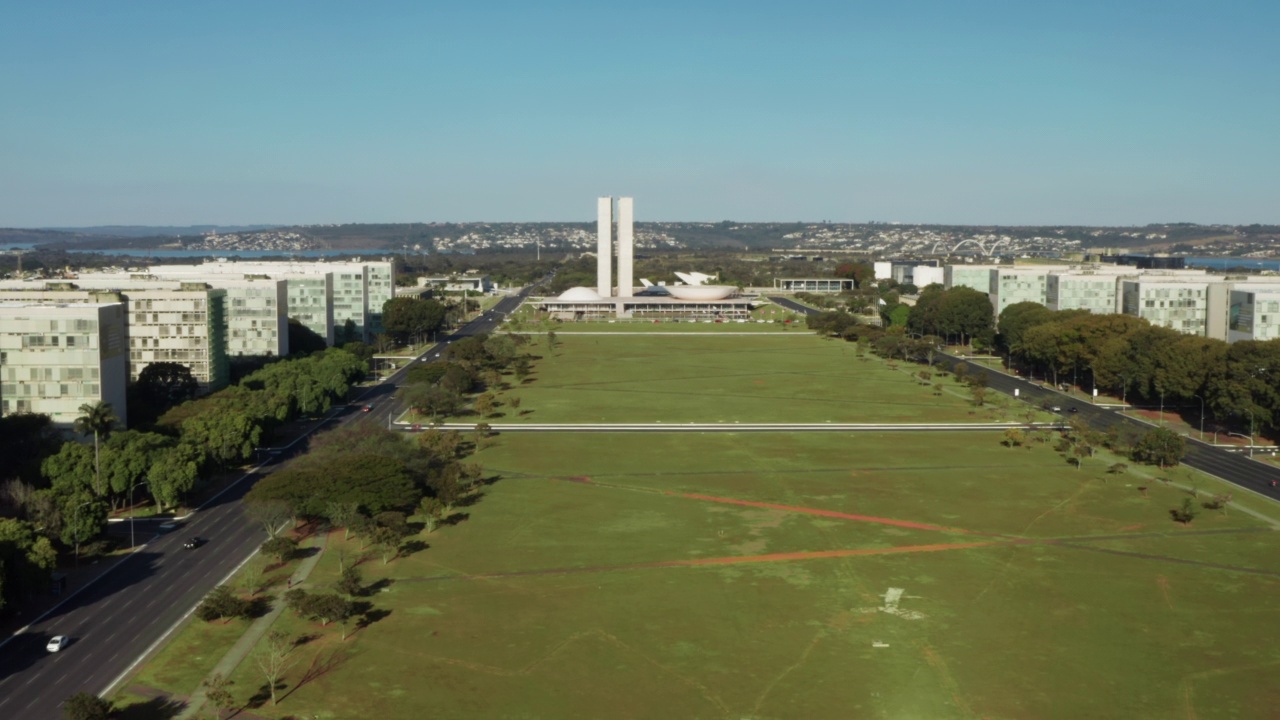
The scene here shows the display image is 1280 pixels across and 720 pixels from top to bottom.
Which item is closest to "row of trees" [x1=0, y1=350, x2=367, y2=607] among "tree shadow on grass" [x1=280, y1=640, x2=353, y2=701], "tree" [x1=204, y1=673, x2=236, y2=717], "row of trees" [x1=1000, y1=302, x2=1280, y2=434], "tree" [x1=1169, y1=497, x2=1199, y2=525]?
"tree" [x1=204, y1=673, x2=236, y2=717]

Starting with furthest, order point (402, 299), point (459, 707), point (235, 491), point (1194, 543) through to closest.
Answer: point (402, 299) → point (235, 491) → point (1194, 543) → point (459, 707)

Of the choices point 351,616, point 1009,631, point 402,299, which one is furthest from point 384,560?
point 402,299

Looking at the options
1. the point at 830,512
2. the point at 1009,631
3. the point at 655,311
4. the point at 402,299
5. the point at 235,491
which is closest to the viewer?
the point at 1009,631

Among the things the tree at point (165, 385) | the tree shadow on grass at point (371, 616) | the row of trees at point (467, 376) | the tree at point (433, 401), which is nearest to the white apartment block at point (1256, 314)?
the row of trees at point (467, 376)

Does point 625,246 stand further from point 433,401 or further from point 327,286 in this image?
point 433,401

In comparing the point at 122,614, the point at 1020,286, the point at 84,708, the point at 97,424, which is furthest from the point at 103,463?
the point at 1020,286

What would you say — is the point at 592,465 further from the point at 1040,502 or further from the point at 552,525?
the point at 1040,502

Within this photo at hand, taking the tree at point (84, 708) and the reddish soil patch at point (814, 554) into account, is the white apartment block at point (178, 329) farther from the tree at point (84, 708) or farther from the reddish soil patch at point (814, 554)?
the tree at point (84, 708)
